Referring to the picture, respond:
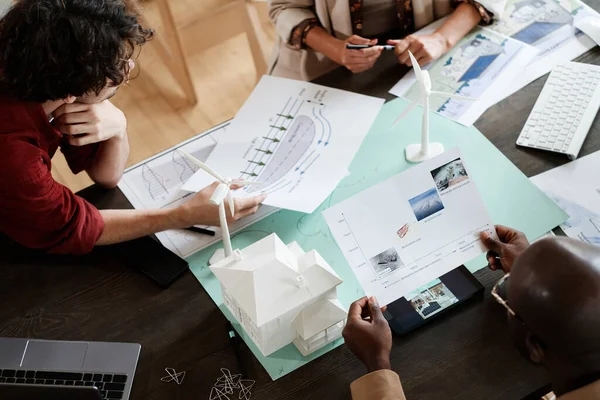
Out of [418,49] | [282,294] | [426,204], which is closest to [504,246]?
[426,204]

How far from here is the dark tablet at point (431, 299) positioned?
127cm

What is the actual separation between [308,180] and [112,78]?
0.45 m

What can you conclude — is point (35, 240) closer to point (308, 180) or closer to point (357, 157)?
point (308, 180)

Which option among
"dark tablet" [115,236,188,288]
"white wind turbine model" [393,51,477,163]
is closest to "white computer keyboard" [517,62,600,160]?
"white wind turbine model" [393,51,477,163]

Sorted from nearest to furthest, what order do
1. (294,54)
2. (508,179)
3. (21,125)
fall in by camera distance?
(21,125) → (508,179) → (294,54)

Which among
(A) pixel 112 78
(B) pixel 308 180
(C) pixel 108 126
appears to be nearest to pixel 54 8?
(A) pixel 112 78

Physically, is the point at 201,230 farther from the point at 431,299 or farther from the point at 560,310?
the point at 560,310

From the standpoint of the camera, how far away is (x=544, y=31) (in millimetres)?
1770

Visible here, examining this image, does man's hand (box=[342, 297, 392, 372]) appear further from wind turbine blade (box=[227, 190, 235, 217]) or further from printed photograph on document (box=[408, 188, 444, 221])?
wind turbine blade (box=[227, 190, 235, 217])

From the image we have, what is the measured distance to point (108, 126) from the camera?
158 cm

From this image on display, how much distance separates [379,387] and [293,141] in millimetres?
633

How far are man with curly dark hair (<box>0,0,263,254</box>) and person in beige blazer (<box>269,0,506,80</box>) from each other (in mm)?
540

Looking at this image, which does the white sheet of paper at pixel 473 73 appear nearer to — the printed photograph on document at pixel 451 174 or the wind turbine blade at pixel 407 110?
Result: the wind turbine blade at pixel 407 110

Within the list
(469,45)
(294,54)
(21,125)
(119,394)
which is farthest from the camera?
(294,54)
